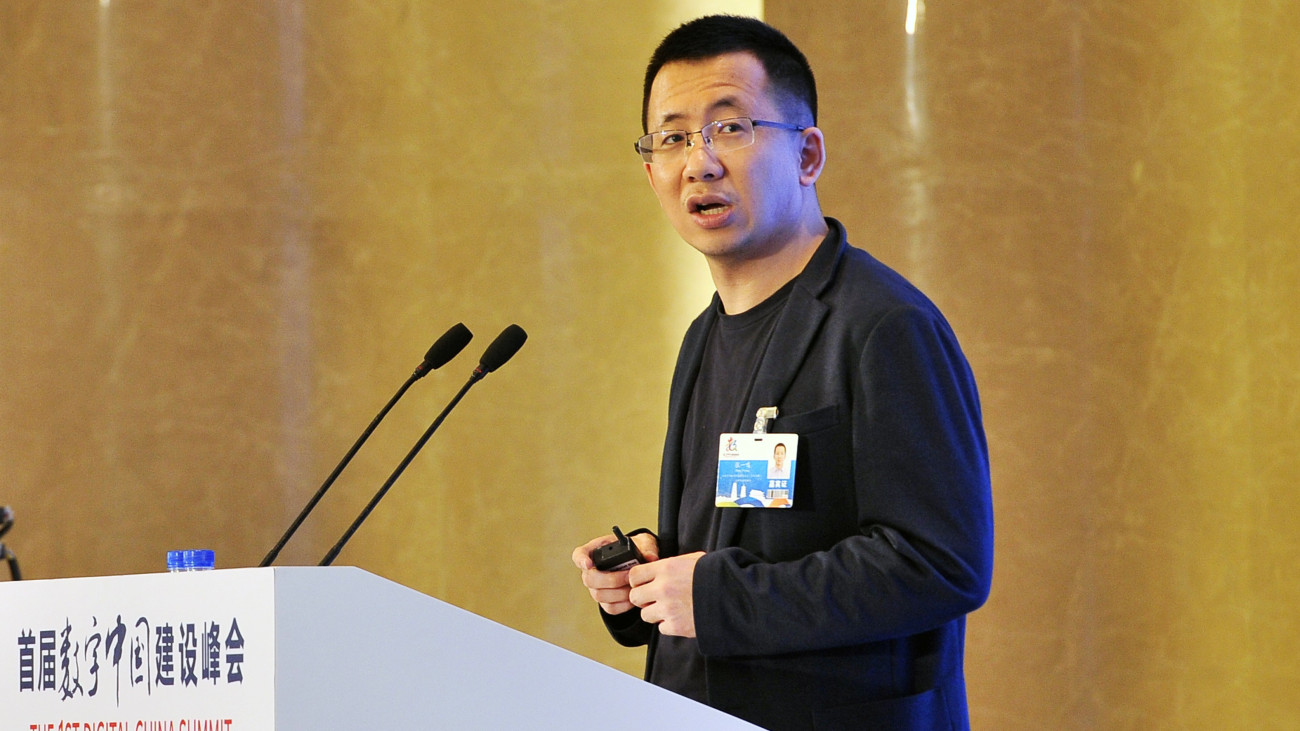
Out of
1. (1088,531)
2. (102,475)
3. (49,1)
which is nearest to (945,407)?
(1088,531)

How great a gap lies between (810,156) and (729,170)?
156 millimetres

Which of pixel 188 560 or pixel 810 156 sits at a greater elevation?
Answer: pixel 810 156

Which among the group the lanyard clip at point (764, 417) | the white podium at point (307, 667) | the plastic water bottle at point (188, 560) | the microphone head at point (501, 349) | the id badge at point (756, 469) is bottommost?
the white podium at point (307, 667)

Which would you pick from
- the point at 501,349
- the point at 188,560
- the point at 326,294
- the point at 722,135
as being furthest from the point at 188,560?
the point at 326,294

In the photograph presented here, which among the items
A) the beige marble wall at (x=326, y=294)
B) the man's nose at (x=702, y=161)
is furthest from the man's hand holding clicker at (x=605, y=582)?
the beige marble wall at (x=326, y=294)

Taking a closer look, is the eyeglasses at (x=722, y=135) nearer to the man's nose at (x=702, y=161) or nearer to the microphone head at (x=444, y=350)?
the man's nose at (x=702, y=161)

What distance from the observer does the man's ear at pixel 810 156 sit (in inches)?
74.3

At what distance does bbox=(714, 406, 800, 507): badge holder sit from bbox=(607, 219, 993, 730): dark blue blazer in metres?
0.02

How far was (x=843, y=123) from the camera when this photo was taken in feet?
10.6

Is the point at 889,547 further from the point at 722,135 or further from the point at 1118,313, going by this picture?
the point at 1118,313

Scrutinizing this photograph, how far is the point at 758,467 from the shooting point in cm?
165

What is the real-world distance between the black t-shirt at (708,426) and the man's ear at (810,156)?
6.8 inches

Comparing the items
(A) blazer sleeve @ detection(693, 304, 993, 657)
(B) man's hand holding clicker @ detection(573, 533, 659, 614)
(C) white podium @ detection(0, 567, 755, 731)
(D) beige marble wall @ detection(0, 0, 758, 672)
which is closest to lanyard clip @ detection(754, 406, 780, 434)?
(A) blazer sleeve @ detection(693, 304, 993, 657)

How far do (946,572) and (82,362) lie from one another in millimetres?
2789
